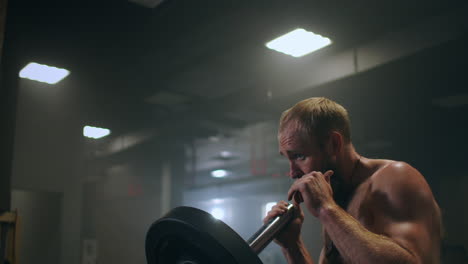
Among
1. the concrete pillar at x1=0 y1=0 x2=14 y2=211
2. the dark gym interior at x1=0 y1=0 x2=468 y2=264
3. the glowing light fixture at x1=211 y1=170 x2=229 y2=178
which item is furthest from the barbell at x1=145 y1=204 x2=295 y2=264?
the glowing light fixture at x1=211 y1=170 x2=229 y2=178

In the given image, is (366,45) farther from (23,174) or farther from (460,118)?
(23,174)

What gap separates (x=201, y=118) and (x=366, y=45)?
92.0 inches

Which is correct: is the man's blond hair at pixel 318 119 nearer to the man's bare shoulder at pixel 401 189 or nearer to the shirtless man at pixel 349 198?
the shirtless man at pixel 349 198

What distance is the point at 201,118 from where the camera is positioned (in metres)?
5.63

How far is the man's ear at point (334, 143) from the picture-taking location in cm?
140

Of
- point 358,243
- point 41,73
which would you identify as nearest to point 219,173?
Answer: point 41,73

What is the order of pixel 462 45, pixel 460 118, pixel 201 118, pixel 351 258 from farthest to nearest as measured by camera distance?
pixel 201 118 < pixel 460 118 < pixel 462 45 < pixel 351 258

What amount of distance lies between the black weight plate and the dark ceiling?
2.26 meters

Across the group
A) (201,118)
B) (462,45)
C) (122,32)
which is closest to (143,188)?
(201,118)

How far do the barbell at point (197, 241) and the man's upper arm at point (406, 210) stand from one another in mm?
294

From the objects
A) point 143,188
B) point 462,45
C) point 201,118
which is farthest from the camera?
point 143,188

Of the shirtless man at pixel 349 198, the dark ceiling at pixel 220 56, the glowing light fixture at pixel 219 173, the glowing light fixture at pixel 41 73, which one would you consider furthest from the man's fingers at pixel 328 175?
the glowing light fixture at pixel 219 173

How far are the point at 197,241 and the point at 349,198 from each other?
0.55 metres

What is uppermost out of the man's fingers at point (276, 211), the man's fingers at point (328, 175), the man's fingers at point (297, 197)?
the man's fingers at point (328, 175)
